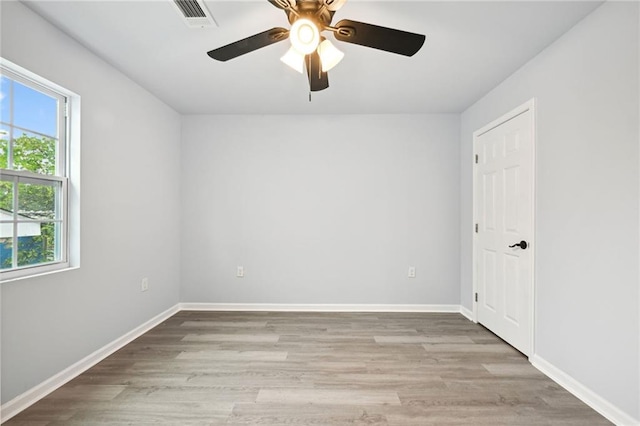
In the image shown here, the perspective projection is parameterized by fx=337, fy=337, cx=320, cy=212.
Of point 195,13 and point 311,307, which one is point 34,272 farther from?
point 311,307

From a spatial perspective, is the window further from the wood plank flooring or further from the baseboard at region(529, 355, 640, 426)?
the baseboard at region(529, 355, 640, 426)

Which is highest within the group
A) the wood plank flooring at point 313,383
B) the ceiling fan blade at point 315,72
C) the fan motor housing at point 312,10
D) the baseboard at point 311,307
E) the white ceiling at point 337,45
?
the white ceiling at point 337,45

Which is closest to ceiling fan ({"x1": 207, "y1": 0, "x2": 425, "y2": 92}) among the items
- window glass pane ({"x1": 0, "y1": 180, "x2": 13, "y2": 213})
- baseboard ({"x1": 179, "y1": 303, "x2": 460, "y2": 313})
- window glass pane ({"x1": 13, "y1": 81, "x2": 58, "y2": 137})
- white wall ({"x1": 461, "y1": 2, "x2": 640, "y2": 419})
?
white wall ({"x1": 461, "y1": 2, "x2": 640, "y2": 419})

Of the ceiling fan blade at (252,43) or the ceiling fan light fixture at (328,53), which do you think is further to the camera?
the ceiling fan light fixture at (328,53)

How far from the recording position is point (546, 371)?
2.44 meters

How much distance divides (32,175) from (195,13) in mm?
1449

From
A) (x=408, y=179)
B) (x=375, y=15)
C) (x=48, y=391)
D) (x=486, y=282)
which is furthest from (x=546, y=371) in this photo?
(x=48, y=391)

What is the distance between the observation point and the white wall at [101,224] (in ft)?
6.51

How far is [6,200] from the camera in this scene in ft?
6.54

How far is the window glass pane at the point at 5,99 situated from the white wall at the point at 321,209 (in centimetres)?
210

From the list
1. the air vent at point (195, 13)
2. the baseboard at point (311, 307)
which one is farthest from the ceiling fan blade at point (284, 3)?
the baseboard at point (311, 307)

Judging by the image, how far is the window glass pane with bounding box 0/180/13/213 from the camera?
196cm

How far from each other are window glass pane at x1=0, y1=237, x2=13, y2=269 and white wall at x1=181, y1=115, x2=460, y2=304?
209 centimetres

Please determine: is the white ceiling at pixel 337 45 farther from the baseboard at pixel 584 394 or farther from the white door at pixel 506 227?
the baseboard at pixel 584 394
